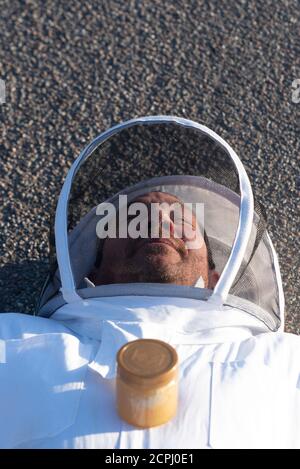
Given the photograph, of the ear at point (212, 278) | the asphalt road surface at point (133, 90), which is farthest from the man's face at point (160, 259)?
the asphalt road surface at point (133, 90)

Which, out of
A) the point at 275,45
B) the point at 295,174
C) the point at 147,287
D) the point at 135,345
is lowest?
the point at 135,345

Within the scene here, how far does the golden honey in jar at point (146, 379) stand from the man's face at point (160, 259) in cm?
39

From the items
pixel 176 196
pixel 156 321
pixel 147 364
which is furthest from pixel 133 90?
pixel 147 364

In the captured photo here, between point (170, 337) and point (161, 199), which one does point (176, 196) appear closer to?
point (161, 199)

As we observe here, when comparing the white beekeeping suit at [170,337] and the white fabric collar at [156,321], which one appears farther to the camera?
the white fabric collar at [156,321]

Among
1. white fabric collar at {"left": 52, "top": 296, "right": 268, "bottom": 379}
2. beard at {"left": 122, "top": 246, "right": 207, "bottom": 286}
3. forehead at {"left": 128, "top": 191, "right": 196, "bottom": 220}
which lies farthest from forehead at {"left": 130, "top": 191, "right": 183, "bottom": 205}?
white fabric collar at {"left": 52, "top": 296, "right": 268, "bottom": 379}

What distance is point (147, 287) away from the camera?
135 centimetres

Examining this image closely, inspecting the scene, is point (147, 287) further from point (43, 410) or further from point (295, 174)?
point (295, 174)

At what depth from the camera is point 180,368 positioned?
47.3 inches

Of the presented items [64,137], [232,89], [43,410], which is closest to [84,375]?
[43,410]

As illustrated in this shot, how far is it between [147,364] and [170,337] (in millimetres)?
280

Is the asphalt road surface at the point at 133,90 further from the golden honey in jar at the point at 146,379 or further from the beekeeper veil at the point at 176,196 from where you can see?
the golden honey in jar at the point at 146,379

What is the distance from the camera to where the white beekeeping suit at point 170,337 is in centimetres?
113

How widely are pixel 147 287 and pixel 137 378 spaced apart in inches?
15.4
